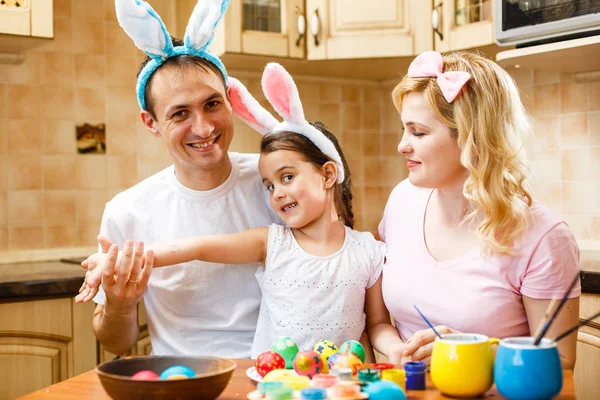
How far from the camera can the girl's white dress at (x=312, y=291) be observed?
65.4 inches

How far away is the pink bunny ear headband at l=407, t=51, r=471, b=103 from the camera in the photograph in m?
1.52

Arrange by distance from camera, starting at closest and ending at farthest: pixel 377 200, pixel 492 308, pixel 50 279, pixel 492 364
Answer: pixel 492 364
pixel 492 308
pixel 50 279
pixel 377 200

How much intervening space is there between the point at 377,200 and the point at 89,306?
5.00 feet

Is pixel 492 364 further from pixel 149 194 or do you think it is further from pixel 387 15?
pixel 387 15

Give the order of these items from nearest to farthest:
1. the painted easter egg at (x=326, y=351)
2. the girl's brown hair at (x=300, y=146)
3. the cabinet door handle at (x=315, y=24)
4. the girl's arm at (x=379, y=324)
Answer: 1. the painted easter egg at (x=326, y=351)
2. the girl's arm at (x=379, y=324)
3. the girl's brown hair at (x=300, y=146)
4. the cabinet door handle at (x=315, y=24)

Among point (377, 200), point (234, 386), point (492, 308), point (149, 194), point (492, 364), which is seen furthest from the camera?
point (377, 200)

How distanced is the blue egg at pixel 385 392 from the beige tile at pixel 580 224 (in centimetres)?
182

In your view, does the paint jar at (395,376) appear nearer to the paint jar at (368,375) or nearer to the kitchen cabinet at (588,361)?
the paint jar at (368,375)

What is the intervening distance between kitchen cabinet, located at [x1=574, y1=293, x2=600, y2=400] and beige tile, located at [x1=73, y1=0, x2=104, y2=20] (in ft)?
6.53

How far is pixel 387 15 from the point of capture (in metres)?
2.74

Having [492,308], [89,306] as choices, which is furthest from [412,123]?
[89,306]

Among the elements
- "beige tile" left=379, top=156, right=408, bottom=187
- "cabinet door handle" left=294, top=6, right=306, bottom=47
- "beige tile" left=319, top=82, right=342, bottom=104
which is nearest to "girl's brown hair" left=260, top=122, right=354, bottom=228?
"cabinet door handle" left=294, top=6, right=306, bottom=47

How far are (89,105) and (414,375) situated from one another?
1989 mm

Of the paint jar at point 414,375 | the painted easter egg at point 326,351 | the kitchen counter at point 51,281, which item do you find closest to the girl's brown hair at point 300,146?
the painted easter egg at point 326,351
